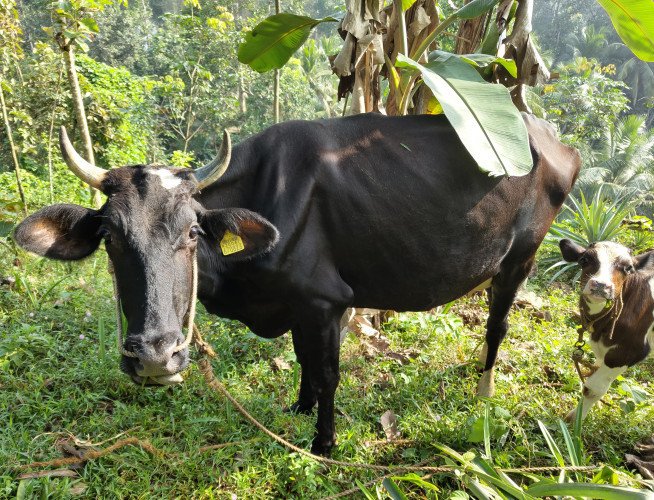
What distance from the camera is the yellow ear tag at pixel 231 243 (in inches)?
91.0

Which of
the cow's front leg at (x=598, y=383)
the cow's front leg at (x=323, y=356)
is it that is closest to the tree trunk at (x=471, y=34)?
the cow's front leg at (x=598, y=383)

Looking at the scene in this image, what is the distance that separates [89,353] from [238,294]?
1640mm

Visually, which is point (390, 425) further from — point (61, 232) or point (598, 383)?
point (61, 232)

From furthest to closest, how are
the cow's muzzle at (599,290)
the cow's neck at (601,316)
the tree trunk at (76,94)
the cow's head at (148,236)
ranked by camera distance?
1. the tree trunk at (76,94)
2. the cow's neck at (601,316)
3. the cow's muzzle at (599,290)
4. the cow's head at (148,236)

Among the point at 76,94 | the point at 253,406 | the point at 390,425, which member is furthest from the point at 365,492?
the point at 76,94

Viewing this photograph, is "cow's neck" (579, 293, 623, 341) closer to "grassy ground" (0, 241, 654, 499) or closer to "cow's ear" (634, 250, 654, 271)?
"cow's ear" (634, 250, 654, 271)

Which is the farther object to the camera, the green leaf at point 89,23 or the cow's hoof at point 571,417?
the green leaf at point 89,23

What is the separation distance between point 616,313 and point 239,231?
2.39 metres

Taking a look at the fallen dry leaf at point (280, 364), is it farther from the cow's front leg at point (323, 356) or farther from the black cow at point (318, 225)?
the cow's front leg at point (323, 356)

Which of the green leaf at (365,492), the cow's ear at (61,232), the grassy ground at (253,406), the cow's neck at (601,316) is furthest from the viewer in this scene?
the cow's neck at (601,316)

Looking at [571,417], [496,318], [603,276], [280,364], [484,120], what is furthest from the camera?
[280,364]

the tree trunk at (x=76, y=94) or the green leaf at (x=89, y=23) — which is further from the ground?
the green leaf at (x=89, y=23)

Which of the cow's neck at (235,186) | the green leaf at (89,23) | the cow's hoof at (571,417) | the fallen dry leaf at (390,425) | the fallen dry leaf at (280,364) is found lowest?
the fallen dry leaf at (280,364)

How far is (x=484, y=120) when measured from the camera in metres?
2.54
